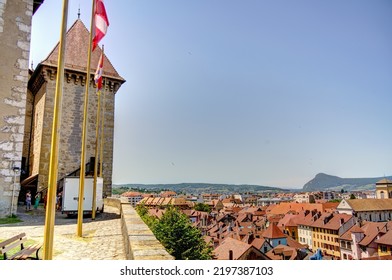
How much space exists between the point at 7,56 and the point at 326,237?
58.6 meters

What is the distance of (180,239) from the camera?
706 inches

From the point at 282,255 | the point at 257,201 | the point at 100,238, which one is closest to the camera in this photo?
the point at 100,238

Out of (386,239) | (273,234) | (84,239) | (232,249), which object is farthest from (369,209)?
(84,239)

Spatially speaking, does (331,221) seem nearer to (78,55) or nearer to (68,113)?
(68,113)

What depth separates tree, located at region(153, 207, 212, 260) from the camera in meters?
17.3

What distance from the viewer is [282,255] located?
38.0 m

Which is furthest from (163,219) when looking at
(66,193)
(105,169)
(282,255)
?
(282,255)

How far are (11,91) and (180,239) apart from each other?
472 inches

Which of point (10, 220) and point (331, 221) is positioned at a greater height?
point (10, 220)

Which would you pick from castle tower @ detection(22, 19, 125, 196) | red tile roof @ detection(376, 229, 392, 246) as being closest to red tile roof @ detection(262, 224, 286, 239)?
red tile roof @ detection(376, 229, 392, 246)

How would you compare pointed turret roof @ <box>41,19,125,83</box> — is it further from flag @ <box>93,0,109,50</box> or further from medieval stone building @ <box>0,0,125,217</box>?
flag @ <box>93,0,109,50</box>

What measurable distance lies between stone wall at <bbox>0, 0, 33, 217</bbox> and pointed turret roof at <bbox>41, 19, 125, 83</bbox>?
15.5 ft
